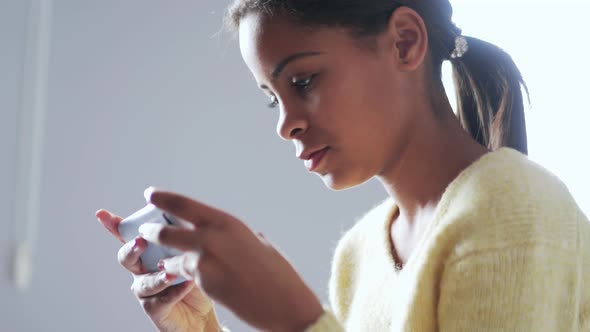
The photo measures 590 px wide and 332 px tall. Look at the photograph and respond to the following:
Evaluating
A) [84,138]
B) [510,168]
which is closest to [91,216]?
[84,138]

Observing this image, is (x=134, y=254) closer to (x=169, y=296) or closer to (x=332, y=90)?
(x=169, y=296)

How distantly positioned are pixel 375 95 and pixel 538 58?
2.47ft

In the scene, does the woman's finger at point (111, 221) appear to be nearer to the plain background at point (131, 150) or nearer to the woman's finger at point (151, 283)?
the woman's finger at point (151, 283)

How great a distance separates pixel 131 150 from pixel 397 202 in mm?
934

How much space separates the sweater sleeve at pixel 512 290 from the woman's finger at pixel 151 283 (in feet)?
0.98

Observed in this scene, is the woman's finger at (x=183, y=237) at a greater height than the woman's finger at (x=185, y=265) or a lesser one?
greater

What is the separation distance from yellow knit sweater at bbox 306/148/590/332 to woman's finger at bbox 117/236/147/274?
222 mm

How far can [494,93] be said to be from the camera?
835 mm

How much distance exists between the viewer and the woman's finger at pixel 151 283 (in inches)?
30.8

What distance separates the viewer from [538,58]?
140 cm

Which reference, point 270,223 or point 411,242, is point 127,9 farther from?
point 411,242

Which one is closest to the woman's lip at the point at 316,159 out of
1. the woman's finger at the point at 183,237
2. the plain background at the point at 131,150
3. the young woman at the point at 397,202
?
the young woman at the point at 397,202

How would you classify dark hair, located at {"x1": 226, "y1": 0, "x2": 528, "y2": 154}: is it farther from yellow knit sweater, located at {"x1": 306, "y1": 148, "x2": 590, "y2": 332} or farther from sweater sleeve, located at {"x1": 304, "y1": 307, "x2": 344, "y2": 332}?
sweater sleeve, located at {"x1": 304, "y1": 307, "x2": 344, "y2": 332}

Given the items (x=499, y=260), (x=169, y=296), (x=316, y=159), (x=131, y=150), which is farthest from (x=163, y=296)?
(x=131, y=150)
